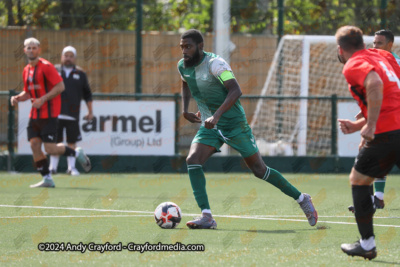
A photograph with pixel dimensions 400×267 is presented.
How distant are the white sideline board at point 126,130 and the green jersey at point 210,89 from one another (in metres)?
7.58

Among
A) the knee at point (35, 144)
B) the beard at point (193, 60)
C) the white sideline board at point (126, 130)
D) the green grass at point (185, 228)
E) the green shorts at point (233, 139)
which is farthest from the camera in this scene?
the white sideline board at point (126, 130)

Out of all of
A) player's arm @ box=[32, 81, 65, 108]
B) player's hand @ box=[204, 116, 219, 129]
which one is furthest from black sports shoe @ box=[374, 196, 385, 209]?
player's arm @ box=[32, 81, 65, 108]

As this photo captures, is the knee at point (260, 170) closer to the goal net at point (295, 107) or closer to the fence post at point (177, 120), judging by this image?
the fence post at point (177, 120)

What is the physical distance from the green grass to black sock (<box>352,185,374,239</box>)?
233 millimetres

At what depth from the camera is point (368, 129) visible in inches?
228

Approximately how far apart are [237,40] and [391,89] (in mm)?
17133

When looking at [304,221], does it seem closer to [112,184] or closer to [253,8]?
[112,184]

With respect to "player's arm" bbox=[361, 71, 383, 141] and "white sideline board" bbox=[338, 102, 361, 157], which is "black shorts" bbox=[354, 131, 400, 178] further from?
"white sideline board" bbox=[338, 102, 361, 157]

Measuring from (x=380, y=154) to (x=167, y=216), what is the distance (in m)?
2.55

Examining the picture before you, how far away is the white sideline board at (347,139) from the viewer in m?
16.1

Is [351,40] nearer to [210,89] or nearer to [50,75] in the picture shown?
[210,89]

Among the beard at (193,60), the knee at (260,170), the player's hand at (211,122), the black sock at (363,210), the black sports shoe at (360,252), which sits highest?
the beard at (193,60)

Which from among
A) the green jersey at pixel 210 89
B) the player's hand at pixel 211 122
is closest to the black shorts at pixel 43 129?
the green jersey at pixel 210 89

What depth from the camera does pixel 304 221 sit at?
8531 millimetres
